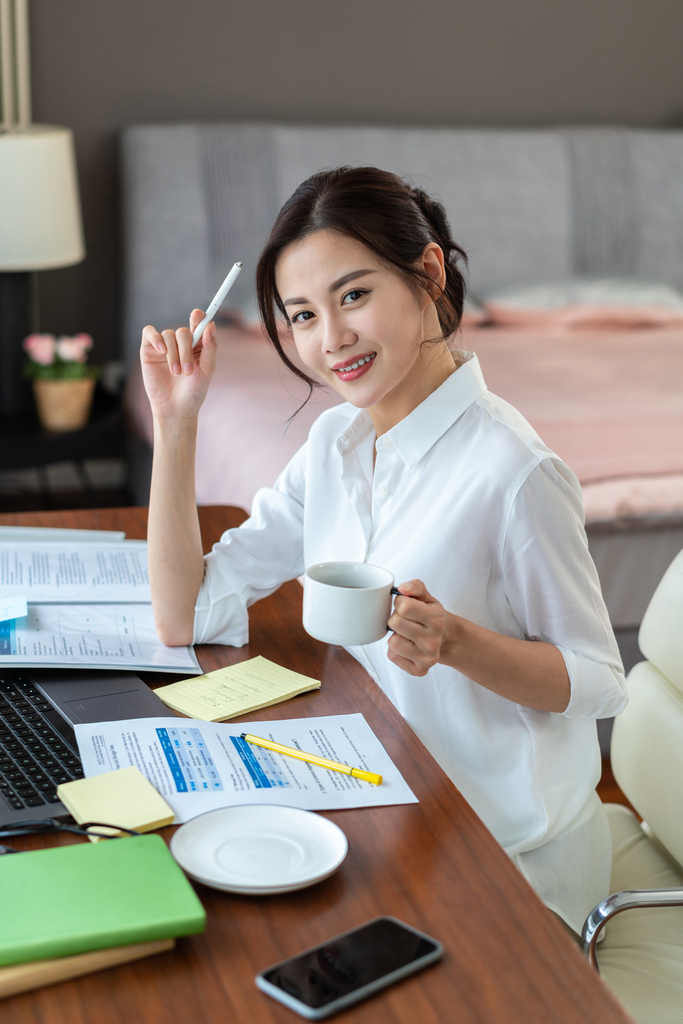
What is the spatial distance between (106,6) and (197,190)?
2.13 feet

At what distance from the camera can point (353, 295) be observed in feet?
3.41

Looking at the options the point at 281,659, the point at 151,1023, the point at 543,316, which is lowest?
the point at 543,316

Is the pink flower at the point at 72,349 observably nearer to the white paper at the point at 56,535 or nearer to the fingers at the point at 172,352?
the white paper at the point at 56,535

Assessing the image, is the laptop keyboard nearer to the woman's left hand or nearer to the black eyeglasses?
the black eyeglasses

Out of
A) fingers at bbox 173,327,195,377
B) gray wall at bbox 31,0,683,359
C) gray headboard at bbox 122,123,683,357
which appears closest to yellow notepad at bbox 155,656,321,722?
fingers at bbox 173,327,195,377

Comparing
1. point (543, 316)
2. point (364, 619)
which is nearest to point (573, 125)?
point (543, 316)

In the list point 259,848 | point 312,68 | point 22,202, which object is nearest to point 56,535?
point 259,848

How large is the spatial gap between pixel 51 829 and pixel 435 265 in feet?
2.32

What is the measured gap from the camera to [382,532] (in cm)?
110

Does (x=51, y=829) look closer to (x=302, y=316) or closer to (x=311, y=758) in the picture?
(x=311, y=758)

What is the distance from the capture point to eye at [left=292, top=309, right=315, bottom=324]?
1.07 meters

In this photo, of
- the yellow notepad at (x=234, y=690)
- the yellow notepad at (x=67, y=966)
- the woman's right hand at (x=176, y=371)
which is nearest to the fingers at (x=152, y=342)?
the woman's right hand at (x=176, y=371)

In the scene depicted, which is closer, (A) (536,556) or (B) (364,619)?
(B) (364,619)

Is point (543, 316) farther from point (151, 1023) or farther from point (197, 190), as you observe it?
point (151, 1023)
